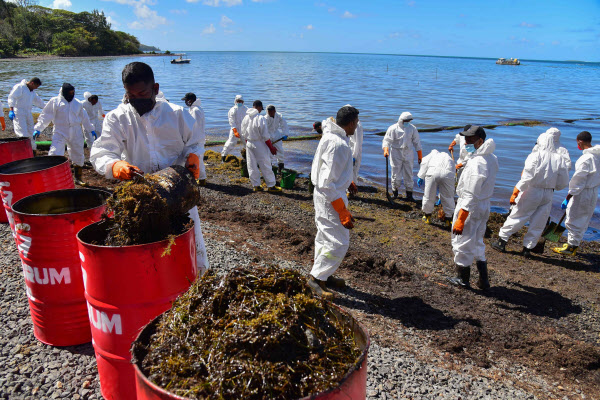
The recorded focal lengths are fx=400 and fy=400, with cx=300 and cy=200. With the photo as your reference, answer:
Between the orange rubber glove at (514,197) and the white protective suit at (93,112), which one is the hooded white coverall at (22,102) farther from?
the orange rubber glove at (514,197)

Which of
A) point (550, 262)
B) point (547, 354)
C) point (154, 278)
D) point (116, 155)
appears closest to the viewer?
point (154, 278)

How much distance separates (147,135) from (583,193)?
25.5 feet

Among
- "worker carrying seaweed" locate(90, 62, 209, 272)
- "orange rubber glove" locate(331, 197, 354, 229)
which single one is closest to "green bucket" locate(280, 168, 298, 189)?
"orange rubber glove" locate(331, 197, 354, 229)

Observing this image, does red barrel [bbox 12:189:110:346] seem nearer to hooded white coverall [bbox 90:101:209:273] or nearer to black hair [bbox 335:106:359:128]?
hooded white coverall [bbox 90:101:209:273]

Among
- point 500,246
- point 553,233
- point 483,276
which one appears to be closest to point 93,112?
point 500,246

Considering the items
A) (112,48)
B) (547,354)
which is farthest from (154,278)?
(112,48)

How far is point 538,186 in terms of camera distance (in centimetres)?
705

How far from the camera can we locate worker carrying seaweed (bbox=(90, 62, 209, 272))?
3484mm

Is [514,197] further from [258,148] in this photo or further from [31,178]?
[31,178]

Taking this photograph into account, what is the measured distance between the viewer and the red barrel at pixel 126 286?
231cm

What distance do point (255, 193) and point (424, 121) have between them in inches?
718

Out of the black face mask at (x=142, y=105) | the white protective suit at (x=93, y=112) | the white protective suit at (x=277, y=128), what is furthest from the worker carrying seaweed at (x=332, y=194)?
the white protective suit at (x=93, y=112)

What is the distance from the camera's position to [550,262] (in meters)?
7.29

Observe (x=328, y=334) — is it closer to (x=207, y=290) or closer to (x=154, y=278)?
(x=207, y=290)
